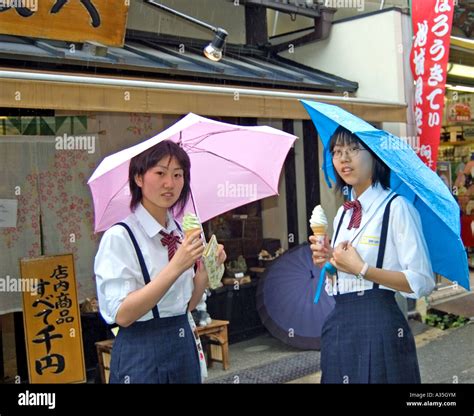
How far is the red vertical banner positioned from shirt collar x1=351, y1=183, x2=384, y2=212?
4818 millimetres

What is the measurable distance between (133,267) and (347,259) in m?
1.07

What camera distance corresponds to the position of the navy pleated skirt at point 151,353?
9.64 ft

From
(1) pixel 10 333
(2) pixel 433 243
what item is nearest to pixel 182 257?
(2) pixel 433 243

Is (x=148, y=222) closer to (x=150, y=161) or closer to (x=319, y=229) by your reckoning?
(x=150, y=161)

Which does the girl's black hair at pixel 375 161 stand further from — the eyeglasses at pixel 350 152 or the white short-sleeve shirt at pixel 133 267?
the white short-sleeve shirt at pixel 133 267

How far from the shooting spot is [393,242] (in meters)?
3.06

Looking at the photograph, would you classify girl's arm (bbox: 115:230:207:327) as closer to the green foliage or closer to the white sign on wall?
the white sign on wall

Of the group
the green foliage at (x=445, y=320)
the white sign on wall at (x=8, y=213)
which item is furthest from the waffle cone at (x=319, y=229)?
the green foliage at (x=445, y=320)

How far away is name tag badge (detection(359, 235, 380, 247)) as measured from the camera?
121 inches

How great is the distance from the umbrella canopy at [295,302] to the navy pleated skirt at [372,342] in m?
3.49

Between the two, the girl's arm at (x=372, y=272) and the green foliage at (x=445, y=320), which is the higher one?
the girl's arm at (x=372, y=272)
